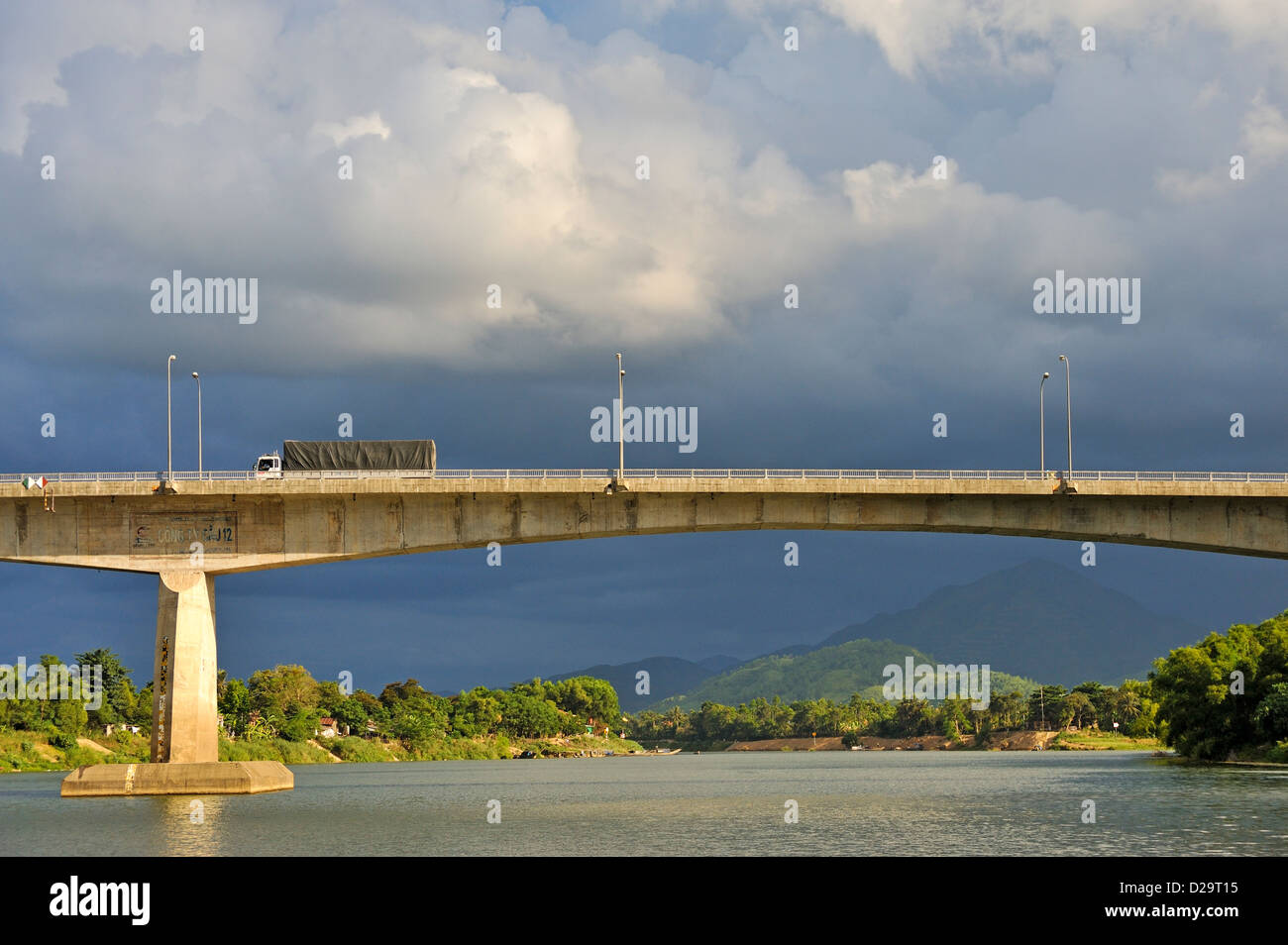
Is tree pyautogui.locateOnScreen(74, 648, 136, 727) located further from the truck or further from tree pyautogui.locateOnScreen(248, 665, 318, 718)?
the truck

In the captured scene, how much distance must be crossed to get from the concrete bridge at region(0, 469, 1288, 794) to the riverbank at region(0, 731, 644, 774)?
29.9m

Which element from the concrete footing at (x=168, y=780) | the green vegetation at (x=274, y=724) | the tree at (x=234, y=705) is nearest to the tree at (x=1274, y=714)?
the concrete footing at (x=168, y=780)

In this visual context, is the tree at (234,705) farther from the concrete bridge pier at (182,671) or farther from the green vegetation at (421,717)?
the concrete bridge pier at (182,671)

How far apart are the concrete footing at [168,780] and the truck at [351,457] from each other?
1336 centimetres

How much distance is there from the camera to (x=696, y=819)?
54719 millimetres

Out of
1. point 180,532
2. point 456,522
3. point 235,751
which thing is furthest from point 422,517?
point 235,751

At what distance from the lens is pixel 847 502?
6462 cm

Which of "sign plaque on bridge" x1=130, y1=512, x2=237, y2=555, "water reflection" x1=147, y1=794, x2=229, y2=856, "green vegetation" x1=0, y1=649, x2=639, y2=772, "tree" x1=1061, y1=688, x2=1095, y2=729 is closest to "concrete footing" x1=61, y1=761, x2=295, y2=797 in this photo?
"water reflection" x1=147, y1=794, x2=229, y2=856

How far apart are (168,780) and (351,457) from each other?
625 inches

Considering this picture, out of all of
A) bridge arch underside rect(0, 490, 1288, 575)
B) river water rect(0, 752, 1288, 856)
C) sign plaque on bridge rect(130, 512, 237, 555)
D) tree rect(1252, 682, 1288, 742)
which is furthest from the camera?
tree rect(1252, 682, 1288, 742)

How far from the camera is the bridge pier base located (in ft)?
204

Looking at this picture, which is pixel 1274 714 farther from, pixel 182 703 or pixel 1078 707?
pixel 1078 707
